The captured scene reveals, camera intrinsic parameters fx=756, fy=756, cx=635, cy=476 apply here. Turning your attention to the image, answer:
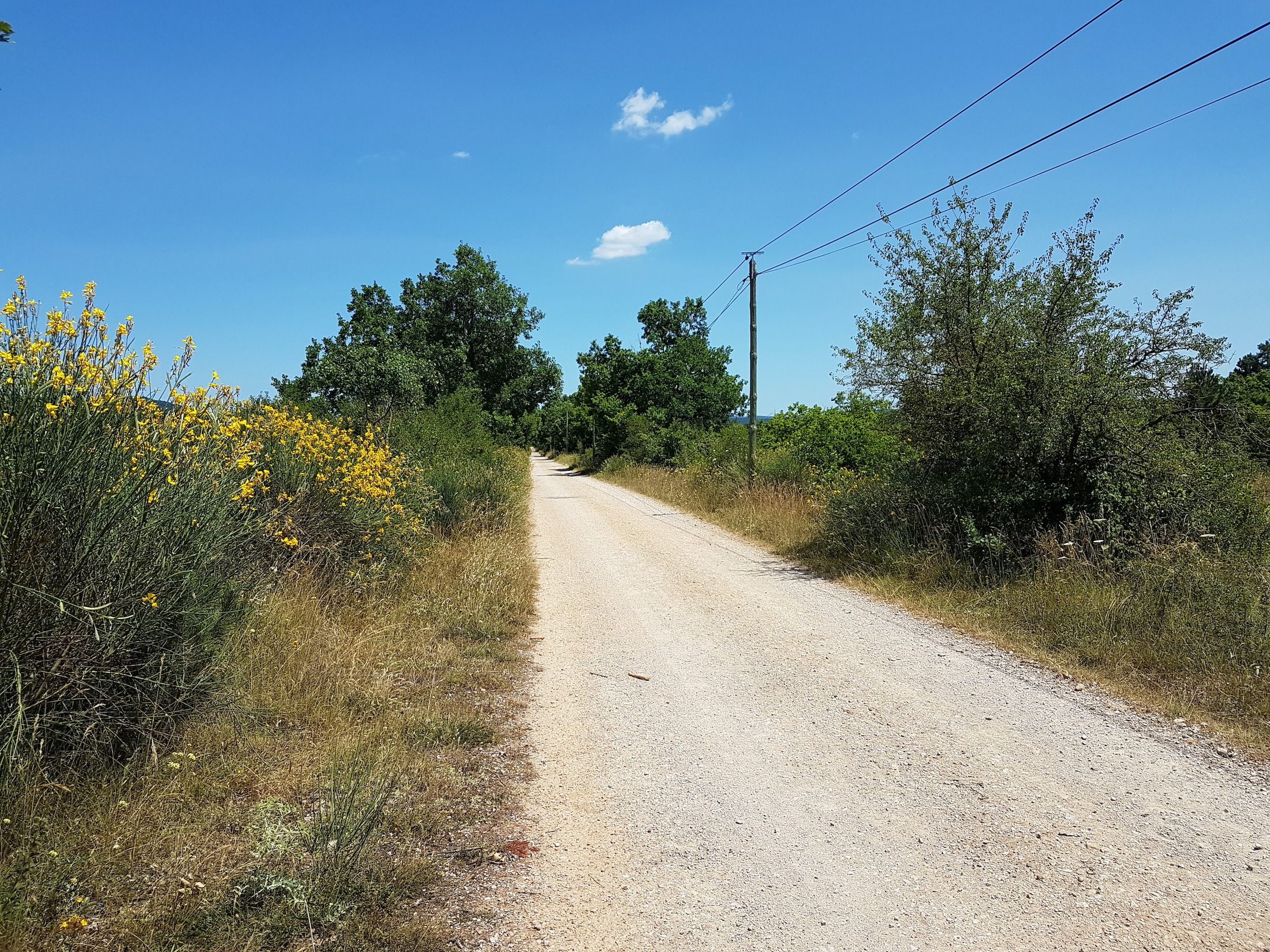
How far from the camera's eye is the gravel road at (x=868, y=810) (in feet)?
9.37

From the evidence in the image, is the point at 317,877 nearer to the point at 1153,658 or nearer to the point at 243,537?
the point at 243,537

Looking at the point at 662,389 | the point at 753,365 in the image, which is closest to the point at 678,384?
the point at 662,389

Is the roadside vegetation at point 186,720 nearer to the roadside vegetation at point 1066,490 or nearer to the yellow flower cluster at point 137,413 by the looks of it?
the yellow flower cluster at point 137,413

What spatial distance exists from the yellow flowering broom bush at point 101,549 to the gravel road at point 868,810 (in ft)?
6.61

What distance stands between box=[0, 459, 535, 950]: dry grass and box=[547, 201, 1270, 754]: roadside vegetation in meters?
4.54

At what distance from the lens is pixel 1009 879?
3113mm

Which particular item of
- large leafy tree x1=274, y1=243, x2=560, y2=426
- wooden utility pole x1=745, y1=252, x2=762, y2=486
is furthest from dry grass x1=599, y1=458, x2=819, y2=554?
large leafy tree x1=274, y1=243, x2=560, y2=426

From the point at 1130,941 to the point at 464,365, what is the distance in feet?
106

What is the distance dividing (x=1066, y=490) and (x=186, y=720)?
843cm

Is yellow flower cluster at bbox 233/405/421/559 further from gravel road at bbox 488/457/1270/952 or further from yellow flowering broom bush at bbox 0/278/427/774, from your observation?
gravel road at bbox 488/457/1270/952

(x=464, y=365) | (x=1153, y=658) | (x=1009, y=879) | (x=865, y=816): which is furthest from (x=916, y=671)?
(x=464, y=365)

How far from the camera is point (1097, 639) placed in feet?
20.0

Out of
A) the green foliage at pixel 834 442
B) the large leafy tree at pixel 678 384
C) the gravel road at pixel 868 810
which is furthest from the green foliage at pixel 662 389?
the gravel road at pixel 868 810

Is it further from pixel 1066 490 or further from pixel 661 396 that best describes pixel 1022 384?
pixel 661 396
